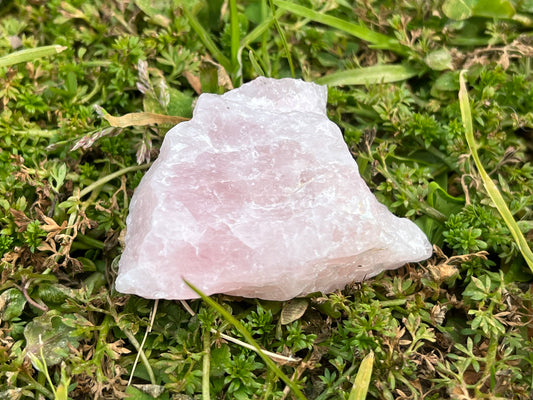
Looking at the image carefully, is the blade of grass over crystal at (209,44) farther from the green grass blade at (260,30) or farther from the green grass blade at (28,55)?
the green grass blade at (28,55)

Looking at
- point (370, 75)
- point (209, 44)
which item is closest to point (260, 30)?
point (209, 44)

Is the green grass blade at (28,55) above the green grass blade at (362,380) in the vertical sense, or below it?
above

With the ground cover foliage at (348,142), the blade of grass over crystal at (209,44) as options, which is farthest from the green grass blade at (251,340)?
the blade of grass over crystal at (209,44)

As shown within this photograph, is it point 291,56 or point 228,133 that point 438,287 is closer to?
point 228,133

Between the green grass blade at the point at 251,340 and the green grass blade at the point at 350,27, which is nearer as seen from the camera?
the green grass blade at the point at 251,340

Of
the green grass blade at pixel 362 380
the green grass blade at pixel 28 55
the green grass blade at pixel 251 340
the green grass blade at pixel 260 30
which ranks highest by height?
the green grass blade at pixel 260 30

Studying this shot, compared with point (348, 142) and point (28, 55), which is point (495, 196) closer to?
point (348, 142)

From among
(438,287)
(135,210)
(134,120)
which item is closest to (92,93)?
(134,120)

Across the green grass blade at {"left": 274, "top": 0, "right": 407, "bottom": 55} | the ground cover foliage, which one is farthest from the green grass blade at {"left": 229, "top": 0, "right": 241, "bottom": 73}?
the green grass blade at {"left": 274, "top": 0, "right": 407, "bottom": 55}
